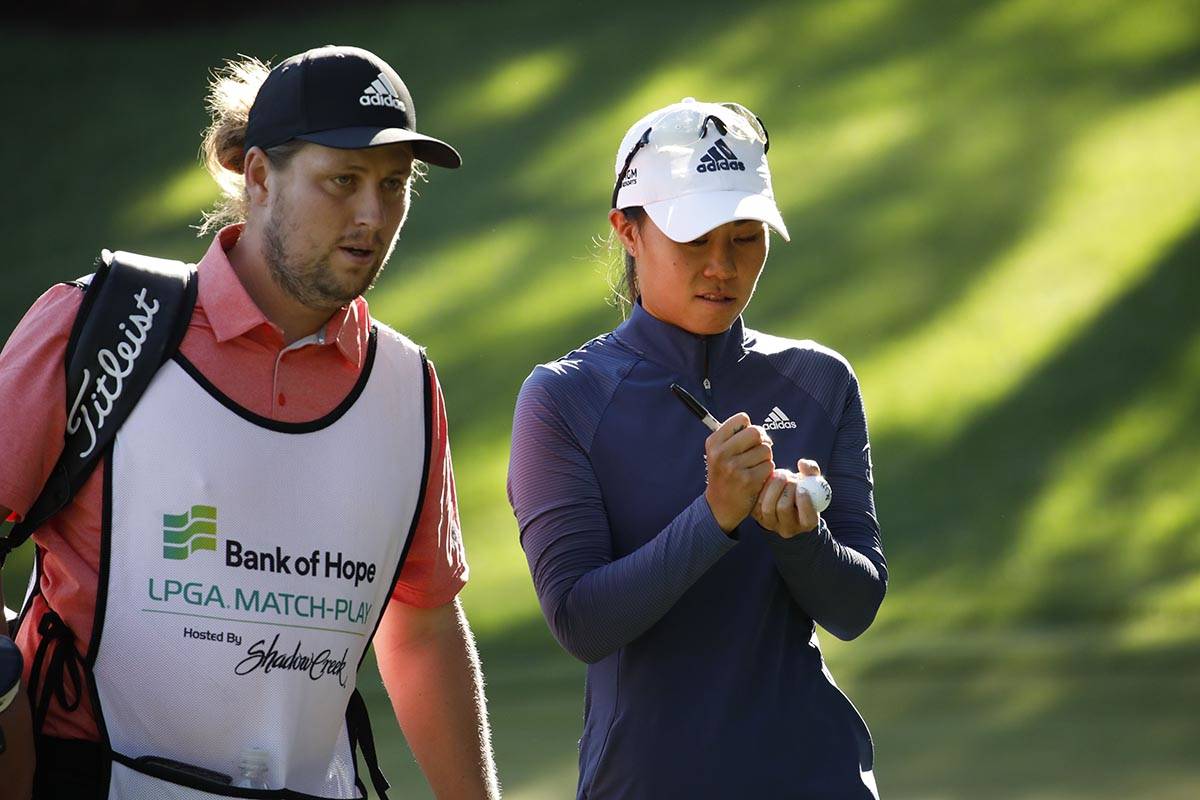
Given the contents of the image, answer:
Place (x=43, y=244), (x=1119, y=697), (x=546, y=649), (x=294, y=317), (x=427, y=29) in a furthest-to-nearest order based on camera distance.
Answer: (x=427, y=29) < (x=43, y=244) < (x=546, y=649) < (x=1119, y=697) < (x=294, y=317)

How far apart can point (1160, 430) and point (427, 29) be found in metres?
4.41

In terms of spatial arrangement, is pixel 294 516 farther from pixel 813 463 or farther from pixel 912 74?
pixel 912 74

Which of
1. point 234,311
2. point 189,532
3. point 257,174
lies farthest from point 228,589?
point 257,174

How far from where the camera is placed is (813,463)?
6.67ft

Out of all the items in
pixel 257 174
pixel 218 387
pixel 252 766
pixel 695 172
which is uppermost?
pixel 695 172

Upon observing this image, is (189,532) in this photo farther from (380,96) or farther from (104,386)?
(380,96)

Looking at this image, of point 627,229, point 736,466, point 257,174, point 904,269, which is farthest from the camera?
point 904,269

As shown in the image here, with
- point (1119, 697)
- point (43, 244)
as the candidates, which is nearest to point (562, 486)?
point (1119, 697)

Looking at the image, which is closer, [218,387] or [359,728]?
[218,387]

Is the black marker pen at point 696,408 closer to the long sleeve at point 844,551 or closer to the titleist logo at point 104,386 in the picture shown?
the long sleeve at point 844,551

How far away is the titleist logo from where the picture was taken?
2.00 meters

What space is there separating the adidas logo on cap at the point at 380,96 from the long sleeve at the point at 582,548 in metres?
0.37

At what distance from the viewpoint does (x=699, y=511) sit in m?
2.02

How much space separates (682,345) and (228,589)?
62 centimetres
